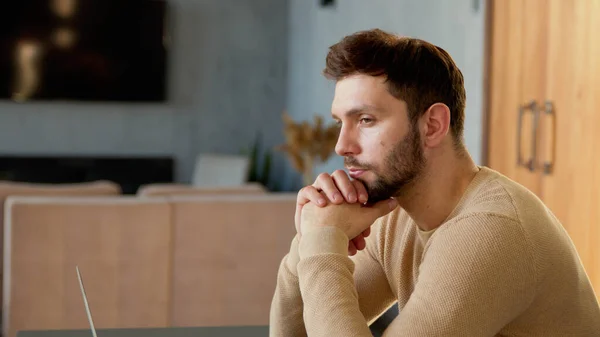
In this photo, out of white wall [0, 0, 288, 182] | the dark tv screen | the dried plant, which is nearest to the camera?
the dried plant

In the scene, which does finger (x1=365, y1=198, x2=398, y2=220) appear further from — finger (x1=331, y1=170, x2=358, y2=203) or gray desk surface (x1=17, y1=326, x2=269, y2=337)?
gray desk surface (x1=17, y1=326, x2=269, y2=337)

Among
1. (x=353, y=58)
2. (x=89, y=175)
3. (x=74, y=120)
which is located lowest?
(x=89, y=175)

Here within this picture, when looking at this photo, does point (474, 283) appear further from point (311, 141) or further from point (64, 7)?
point (64, 7)

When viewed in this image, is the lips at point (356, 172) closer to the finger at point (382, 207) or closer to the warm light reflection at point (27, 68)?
the finger at point (382, 207)

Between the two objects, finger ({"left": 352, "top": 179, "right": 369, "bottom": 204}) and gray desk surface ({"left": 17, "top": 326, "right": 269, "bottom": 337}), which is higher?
finger ({"left": 352, "top": 179, "right": 369, "bottom": 204})

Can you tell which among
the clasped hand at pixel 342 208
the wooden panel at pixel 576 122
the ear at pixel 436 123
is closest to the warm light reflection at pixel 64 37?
the wooden panel at pixel 576 122

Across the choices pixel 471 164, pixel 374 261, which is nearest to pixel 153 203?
pixel 374 261

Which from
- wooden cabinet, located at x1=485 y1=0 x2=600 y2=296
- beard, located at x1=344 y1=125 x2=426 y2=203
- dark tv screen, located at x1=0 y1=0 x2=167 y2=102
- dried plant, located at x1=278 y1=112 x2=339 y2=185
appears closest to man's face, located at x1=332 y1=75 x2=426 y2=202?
beard, located at x1=344 y1=125 x2=426 y2=203

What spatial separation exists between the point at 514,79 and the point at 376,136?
182 centimetres

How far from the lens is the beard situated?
4.38 ft

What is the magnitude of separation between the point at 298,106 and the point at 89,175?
1808 millimetres

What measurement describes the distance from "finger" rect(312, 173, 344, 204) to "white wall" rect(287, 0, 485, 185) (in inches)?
76.5

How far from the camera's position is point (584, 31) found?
97.0 inches

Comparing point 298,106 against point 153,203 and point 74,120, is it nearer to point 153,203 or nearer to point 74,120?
point 74,120
